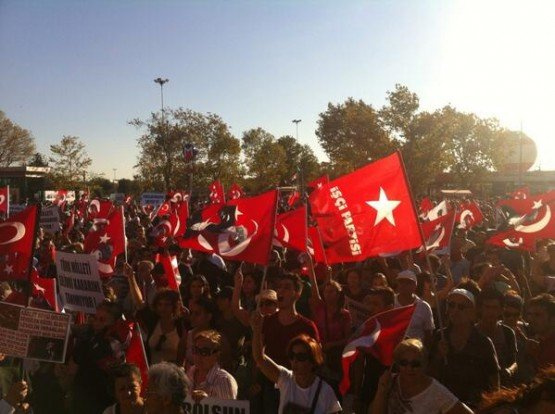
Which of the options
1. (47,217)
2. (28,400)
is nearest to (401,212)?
(28,400)

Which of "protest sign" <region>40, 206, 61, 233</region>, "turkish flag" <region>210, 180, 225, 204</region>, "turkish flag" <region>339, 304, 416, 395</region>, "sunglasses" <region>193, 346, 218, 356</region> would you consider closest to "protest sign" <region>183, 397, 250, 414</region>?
"sunglasses" <region>193, 346, 218, 356</region>

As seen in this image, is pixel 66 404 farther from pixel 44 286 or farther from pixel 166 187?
pixel 166 187

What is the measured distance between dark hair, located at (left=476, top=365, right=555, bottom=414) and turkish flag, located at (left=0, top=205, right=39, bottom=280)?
492 cm

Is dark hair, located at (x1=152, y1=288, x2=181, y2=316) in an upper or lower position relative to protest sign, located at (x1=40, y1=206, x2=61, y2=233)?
lower

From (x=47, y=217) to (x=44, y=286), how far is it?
25.6ft

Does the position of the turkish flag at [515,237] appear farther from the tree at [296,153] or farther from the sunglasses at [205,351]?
the tree at [296,153]

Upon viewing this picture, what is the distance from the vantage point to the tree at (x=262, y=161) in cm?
5566

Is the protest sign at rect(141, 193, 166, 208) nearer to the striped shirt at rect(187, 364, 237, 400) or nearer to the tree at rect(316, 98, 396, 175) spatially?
the striped shirt at rect(187, 364, 237, 400)

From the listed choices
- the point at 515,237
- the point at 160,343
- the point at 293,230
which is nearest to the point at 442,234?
the point at 515,237

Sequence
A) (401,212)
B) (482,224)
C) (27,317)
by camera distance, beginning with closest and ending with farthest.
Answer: (27,317) → (401,212) → (482,224)

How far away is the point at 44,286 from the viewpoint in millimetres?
7539

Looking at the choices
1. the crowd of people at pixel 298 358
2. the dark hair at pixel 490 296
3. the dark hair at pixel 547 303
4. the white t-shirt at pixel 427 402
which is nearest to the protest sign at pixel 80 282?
the crowd of people at pixel 298 358

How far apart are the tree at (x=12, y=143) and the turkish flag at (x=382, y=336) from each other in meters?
68.2

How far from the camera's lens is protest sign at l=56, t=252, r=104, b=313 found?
6.80m
